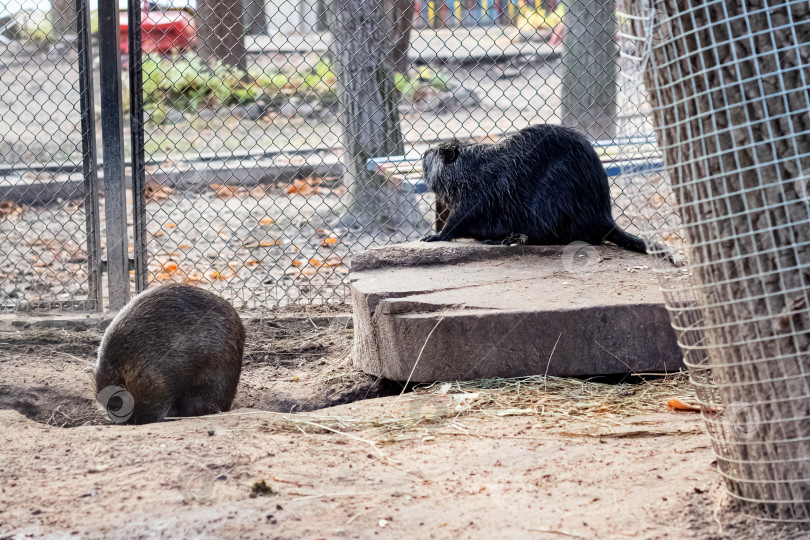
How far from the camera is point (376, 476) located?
2619 millimetres

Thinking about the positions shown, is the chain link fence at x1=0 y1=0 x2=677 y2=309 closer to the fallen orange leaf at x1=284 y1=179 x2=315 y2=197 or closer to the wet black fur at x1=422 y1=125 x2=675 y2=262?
the fallen orange leaf at x1=284 y1=179 x2=315 y2=197

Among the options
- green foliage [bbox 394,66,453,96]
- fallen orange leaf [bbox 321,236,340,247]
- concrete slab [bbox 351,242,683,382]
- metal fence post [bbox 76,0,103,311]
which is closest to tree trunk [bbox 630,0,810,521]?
concrete slab [bbox 351,242,683,382]

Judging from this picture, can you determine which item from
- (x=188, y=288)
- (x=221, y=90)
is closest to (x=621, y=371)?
(x=188, y=288)

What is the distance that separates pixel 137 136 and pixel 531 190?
2.49 meters

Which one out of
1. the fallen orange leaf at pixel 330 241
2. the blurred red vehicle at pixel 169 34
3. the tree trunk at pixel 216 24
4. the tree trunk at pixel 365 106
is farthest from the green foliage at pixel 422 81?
the fallen orange leaf at pixel 330 241

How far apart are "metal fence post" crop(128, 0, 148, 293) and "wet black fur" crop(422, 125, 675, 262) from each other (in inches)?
72.6

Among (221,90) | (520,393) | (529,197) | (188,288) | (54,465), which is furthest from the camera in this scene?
(221,90)

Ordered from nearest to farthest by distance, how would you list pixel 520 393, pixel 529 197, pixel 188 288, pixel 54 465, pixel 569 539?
1. pixel 569 539
2. pixel 54 465
3. pixel 520 393
4. pixel 188 288
5. pixel 529 197

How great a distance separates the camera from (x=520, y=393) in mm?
3619

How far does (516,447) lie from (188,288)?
1843 mm

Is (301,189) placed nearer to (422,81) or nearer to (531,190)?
(531,190)

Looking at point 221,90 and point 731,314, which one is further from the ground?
point 221,90

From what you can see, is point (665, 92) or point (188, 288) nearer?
point (665, 92)

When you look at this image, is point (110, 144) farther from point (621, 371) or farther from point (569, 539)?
point (569, 539)
